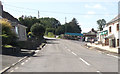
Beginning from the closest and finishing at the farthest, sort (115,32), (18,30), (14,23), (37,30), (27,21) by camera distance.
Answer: (115,32), (14,23), (18,30), (37,30), (27,21)

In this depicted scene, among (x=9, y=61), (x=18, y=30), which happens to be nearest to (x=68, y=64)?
(x=9, y=61)

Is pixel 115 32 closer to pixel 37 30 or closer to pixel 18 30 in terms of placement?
pixel 18 30

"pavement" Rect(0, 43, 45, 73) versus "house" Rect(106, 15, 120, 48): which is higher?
"house" Rect(106, 15, 120, 48)

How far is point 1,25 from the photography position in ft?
77.7

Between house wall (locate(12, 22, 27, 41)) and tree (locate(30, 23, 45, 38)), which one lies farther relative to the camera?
tree (locate(30, 23, 45, 38))

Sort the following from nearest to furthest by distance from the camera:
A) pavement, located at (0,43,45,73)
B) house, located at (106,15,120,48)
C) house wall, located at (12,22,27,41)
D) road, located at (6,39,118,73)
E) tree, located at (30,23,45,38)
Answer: road, located at (6,39,118,73), pavement, located at (0,43,45,73), house, located at (106,15,120,48), house wall, located at (12,22,27,41), tree, located at (30,23,45,38)

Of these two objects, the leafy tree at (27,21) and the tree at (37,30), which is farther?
the leafy tree at (27,21)

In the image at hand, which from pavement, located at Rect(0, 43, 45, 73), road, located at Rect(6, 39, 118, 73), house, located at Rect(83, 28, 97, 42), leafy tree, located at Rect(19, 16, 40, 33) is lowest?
road, located at Rect(6, 39, 118, 73)

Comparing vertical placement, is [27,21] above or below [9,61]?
above

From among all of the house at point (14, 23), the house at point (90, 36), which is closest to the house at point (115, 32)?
the house at point (14, 23)

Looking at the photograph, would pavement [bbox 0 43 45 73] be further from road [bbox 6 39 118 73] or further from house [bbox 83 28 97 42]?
house [bbox 83 28 97 42]

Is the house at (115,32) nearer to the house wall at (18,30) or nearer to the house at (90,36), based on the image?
the house wall at (18,30)

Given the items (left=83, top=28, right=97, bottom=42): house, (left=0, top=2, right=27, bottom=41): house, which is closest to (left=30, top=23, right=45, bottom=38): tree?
(left=0, top=2, right=27, bottom=41): house

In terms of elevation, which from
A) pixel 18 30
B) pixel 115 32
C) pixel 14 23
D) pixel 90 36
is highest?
pixel 14 23
